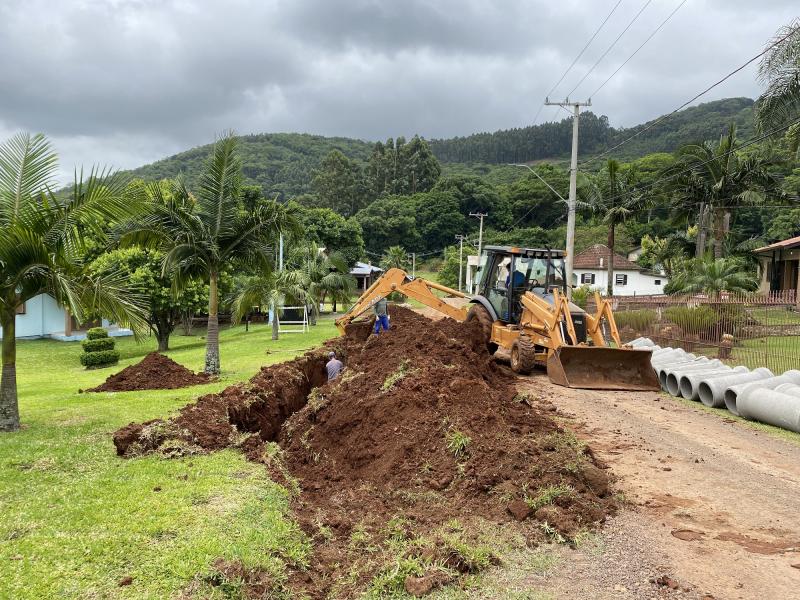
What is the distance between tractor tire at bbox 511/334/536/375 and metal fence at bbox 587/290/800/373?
5.49m

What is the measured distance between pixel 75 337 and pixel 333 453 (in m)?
32.1

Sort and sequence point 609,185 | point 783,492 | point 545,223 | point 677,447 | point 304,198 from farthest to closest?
point 304,198, point 545,223, point 609,185, point 677,447, point 783,492

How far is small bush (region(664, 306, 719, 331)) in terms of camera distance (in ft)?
54.3

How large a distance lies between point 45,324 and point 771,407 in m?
37.6

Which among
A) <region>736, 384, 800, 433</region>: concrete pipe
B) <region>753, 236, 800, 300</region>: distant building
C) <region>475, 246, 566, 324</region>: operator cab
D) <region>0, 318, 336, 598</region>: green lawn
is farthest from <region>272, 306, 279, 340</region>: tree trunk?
<region>753, 236, 800, 300</region>: distant building

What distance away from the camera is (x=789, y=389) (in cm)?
1054

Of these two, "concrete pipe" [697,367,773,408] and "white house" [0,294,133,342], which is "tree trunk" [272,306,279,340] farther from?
"concrete pipe" [697,367,773,408]

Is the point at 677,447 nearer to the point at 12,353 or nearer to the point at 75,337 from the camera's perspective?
the point at 12,353

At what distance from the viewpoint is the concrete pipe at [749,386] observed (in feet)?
35.3

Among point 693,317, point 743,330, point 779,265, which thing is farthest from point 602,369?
point 779,265

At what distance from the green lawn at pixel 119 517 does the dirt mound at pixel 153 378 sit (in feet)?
15.2

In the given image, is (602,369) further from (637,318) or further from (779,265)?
(779,265)

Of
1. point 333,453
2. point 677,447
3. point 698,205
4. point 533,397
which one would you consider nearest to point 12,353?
point 333,453

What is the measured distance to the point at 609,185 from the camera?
145ft
